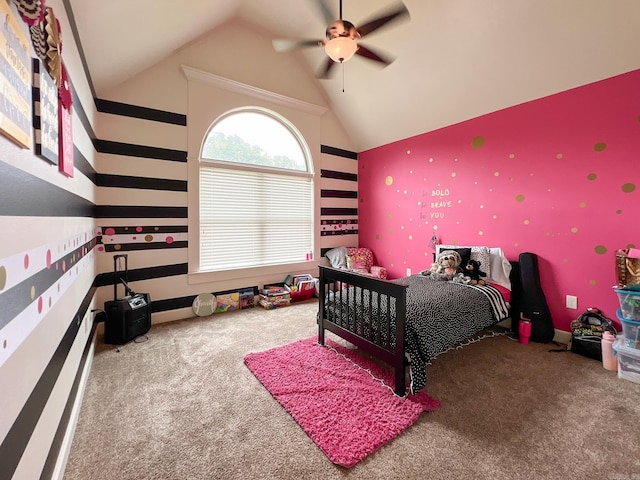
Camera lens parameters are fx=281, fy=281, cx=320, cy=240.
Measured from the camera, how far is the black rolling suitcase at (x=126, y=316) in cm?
260

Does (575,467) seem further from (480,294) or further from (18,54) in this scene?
(18,54)

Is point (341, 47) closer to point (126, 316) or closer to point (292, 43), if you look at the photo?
point (292, 43)

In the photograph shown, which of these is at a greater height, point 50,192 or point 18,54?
point 18,54

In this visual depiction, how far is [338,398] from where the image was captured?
1836 mm

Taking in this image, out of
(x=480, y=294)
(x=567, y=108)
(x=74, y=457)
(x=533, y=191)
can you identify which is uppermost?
(x=567, y=108)

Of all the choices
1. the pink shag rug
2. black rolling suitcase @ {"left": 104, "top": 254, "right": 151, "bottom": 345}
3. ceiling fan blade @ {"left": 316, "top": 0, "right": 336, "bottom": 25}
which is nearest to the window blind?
black rolling suitcase @ {"left": 104, "top": 254, "right": 151, "bottom": 345}

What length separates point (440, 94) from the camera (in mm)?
3377

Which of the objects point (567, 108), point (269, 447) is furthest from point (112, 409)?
point (567, 108)

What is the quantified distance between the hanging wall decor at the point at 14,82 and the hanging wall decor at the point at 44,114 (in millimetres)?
63

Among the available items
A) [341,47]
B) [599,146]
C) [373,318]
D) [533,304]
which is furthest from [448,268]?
[341,47]

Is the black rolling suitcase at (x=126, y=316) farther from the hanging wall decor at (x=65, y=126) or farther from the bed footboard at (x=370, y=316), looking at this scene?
the bed footboard at (x=370, y=316)

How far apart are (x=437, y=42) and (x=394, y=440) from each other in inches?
139

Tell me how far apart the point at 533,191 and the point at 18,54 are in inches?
151

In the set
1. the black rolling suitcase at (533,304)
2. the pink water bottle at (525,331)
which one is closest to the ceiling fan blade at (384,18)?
the black rolling suitcase at (533,304)
